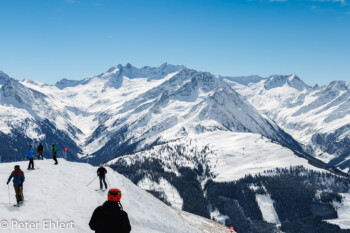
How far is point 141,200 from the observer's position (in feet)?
168

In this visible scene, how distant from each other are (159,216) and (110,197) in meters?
34.9

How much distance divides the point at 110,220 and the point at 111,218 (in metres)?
0.08

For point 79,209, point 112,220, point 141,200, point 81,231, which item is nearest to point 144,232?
point 79,209

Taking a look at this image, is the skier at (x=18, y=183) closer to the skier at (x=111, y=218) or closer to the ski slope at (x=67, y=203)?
the ski slope at (x=67, y=203)

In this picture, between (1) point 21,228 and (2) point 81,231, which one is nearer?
(1) point 21,228

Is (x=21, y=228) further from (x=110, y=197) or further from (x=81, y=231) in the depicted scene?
(x=110, y=197)

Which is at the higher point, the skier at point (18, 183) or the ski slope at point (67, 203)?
the skier at point (18, 183)

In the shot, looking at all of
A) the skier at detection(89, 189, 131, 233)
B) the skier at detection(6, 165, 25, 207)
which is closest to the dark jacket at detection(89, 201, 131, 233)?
the skier at detection(89, 189, 131, 233)

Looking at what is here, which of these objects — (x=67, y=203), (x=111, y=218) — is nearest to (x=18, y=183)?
(x=67, y=203)

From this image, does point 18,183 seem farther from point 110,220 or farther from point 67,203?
point 110,220

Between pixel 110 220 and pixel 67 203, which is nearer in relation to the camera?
pixel 110 220

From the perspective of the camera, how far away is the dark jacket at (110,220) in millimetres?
14469

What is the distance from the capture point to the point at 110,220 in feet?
47.6

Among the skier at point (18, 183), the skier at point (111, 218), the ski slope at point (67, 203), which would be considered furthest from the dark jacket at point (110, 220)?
the skier at point (18, 183)
